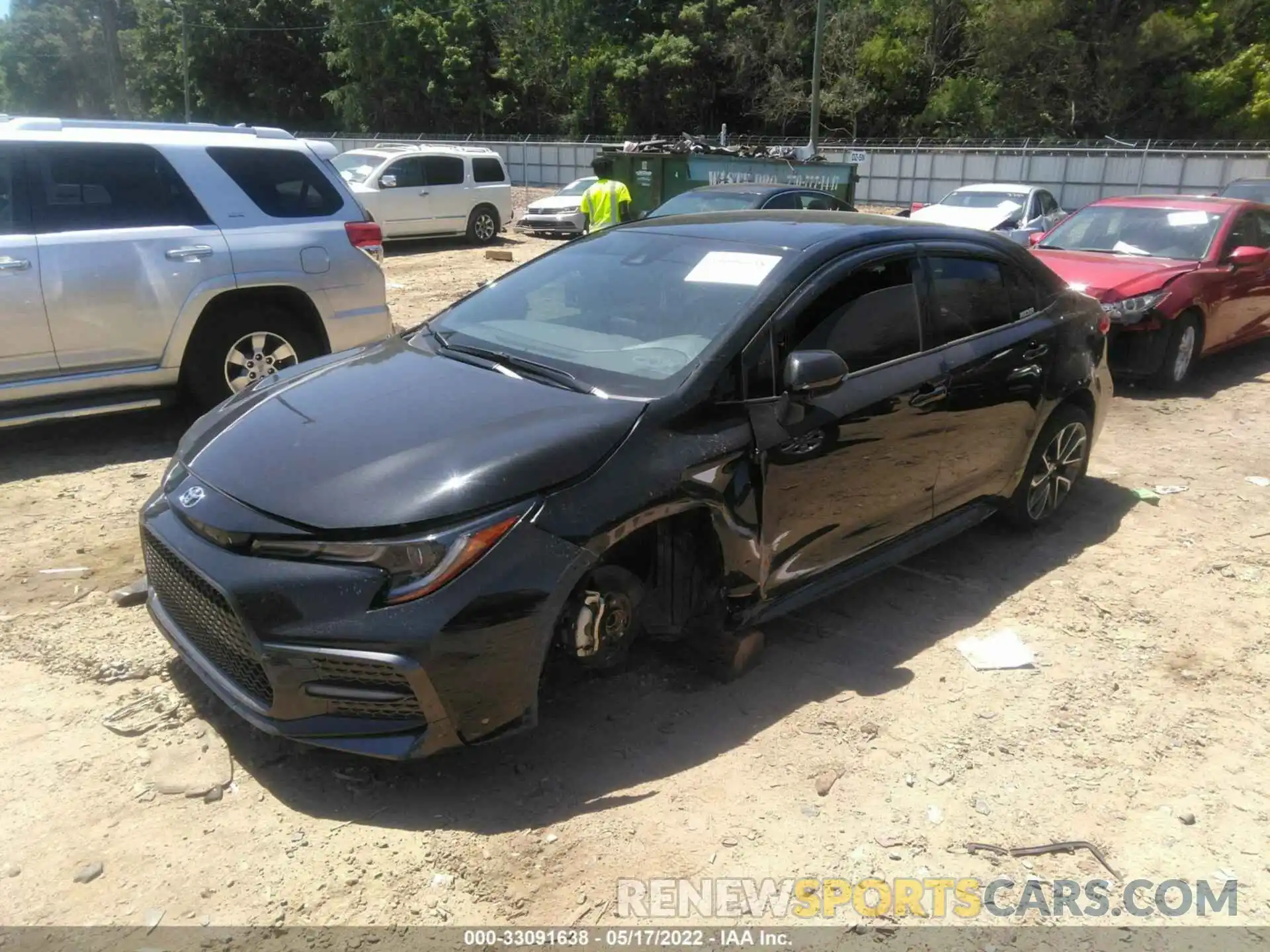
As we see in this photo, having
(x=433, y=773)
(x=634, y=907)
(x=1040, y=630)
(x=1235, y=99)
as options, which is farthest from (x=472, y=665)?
(x=1235, y=99)

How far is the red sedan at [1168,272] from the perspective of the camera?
321 inches

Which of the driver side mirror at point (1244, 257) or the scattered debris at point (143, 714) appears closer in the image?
the scattered debris at point (143, 714)

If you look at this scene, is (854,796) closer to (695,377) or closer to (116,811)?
(695,377)

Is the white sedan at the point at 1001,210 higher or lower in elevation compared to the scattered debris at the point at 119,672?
higher

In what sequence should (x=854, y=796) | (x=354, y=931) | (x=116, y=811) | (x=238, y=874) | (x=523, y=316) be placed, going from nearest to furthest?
(x=354, y=931)
(x=238, y=874)
(x=116, y=811)
(x=854, y=796)
(x=523, y=316)

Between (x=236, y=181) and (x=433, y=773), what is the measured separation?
187 inches

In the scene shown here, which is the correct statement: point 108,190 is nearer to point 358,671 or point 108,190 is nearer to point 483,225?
point 358,671

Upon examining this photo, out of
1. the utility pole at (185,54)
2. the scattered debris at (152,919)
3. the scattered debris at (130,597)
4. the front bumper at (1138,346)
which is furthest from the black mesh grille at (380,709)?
the utility pole at (185,54)

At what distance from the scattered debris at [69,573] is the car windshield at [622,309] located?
1899mm

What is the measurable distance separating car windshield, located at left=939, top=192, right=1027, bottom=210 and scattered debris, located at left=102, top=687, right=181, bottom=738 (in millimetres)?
15715

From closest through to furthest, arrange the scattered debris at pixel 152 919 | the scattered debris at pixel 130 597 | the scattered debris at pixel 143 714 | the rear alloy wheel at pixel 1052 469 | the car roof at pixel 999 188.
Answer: the scattered debris at pixel 152 919, the scattered debris at pixel 143 714, the scattered debris at pixel 130 597, the rear alloy wheel at pixel 1052 469, the car roof at pixel 999 188

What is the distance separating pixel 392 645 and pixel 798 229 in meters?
2.47

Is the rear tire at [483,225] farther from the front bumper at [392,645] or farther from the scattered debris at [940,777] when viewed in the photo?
the scattered debris at [940,777]

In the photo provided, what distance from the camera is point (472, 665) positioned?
279cm
